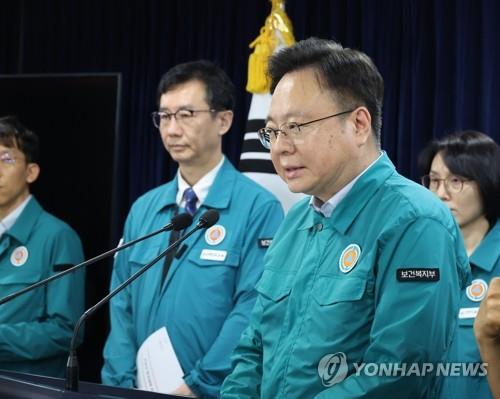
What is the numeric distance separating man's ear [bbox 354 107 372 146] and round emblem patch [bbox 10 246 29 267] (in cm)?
192

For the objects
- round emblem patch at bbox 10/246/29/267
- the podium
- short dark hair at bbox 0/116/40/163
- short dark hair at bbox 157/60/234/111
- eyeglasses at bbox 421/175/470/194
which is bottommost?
round emblem patch at bbox 10/246/29/267

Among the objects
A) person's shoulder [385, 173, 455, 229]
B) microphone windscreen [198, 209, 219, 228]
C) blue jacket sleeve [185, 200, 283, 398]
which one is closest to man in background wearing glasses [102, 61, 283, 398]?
blue jacket sleeve [185, 200, 283, 398]

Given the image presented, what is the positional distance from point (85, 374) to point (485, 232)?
210 centimetres

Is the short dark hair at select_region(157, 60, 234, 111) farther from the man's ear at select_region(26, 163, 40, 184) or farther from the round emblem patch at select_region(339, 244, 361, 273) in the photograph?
the round emblem patch at select_region(339, 244, 361, 273)

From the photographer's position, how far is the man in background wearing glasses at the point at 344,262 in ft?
5.66

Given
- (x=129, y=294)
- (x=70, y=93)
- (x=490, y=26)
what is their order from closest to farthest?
1. (x=129, y=294)
2. (x=490, y=26)
3. (x=70, y=93)

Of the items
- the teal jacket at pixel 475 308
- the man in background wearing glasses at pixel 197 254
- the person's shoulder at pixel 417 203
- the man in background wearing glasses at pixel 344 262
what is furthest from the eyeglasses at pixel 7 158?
the person's shoulder at pixel 417 203

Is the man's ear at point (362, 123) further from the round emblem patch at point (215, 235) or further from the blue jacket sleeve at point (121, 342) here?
the blue jacket sleeve at point (121, 342)

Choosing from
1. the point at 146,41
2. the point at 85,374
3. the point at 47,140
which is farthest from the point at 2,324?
the point at 146,41

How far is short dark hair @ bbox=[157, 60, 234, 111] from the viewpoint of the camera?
3123 millimetres

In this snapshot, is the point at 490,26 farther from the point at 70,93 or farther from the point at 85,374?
the point at 85,374

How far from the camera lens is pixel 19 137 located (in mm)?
3656

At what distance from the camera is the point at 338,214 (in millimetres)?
1969

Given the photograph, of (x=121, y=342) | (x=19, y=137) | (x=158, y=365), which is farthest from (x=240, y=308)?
(x=19, y=137)
